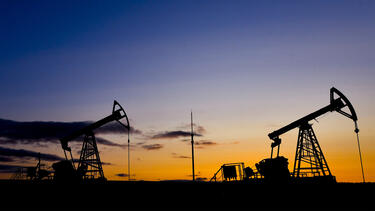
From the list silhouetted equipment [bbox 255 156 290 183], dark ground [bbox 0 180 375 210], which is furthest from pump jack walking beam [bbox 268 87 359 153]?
dark ground [bbox 0 180 375 210]

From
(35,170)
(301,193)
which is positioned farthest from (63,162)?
(301,193)

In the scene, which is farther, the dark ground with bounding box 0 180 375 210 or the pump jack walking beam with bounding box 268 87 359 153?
the pump jack walking beam with bounding box 268 87 359 153

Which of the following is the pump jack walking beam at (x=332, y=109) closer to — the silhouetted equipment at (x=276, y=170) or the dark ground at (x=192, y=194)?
the silhouetted equipment at (x=276, y=170)

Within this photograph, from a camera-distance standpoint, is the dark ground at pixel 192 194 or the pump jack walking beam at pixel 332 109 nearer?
the dark ground at pixel 192 194

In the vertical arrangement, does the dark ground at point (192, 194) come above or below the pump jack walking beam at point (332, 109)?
below

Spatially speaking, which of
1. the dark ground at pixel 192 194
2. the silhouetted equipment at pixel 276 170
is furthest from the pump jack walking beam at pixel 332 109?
the dark ground at pixel 192 194

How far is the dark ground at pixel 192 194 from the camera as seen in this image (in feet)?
67.3

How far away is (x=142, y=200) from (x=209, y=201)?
515cm

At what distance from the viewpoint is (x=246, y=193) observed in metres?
24.6

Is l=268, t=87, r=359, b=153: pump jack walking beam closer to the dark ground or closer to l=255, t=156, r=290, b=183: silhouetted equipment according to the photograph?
l=255, t=156, r=290, b=183: silhouetted equipment

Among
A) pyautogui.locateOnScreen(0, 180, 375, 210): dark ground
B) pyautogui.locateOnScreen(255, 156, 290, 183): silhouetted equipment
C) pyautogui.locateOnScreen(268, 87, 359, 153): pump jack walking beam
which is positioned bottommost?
pyautogui.locateOnScreen(0, 180, 375, 210): dark ground

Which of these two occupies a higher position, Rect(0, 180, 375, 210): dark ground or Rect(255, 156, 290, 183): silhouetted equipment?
Rect(255, 156, 290, 183): silhouetted equipment

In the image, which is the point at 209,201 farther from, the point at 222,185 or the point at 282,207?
the point at 282,207

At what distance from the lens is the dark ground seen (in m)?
20.5
